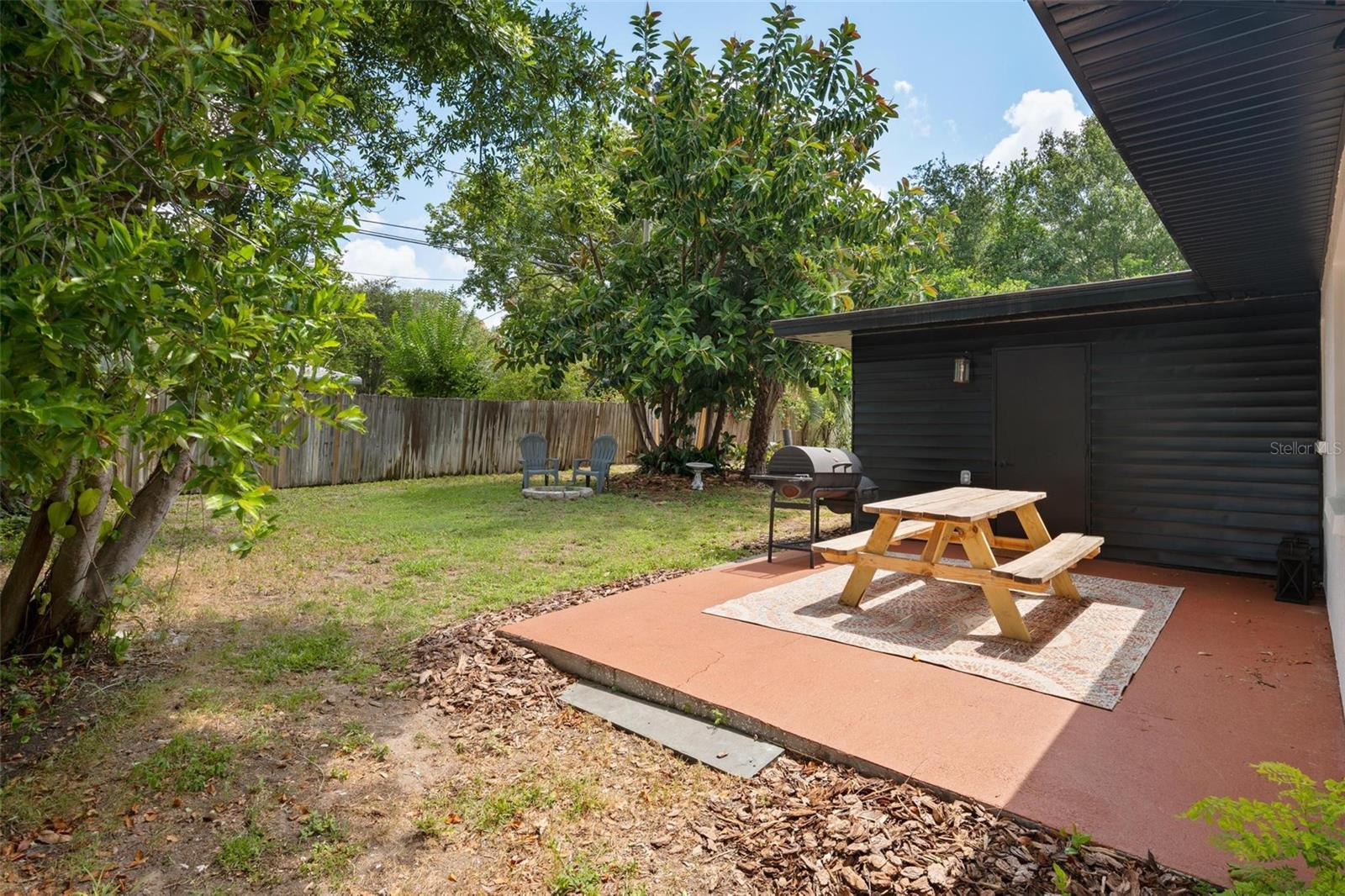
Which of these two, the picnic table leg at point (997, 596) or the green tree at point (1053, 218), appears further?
the green tree at point (1053, 218)

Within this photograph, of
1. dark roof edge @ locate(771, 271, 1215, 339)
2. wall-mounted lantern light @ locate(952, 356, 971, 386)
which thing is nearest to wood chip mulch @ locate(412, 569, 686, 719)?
dark roof edge @ locate(771, 271, 1215, 339)

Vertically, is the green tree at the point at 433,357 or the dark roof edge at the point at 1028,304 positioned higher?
the green tree at the point at 433,357

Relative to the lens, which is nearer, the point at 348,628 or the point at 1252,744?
the point at 1252,744

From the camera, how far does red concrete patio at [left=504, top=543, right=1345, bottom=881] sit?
7.09ft

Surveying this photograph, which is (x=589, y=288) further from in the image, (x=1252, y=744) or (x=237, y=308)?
(x=1252, y=744)

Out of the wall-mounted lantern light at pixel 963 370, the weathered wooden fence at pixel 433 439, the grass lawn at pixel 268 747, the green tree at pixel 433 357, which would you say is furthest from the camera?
the green tree at pixel 433 357

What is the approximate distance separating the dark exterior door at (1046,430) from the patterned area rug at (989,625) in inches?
42.4

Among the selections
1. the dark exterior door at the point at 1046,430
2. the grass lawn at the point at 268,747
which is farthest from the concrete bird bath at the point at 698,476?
the grass lawn at the point at 268,747

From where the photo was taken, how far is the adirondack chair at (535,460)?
10500 mm

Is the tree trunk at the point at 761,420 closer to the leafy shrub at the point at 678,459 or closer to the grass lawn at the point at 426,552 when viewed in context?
the leafy shrub at the point at 678,459

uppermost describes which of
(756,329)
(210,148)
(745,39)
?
(745,39)

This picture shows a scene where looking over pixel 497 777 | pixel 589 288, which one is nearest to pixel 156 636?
pixel 497 777

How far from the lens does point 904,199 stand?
37.8 feet

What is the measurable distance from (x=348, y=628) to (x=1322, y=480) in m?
6.61
